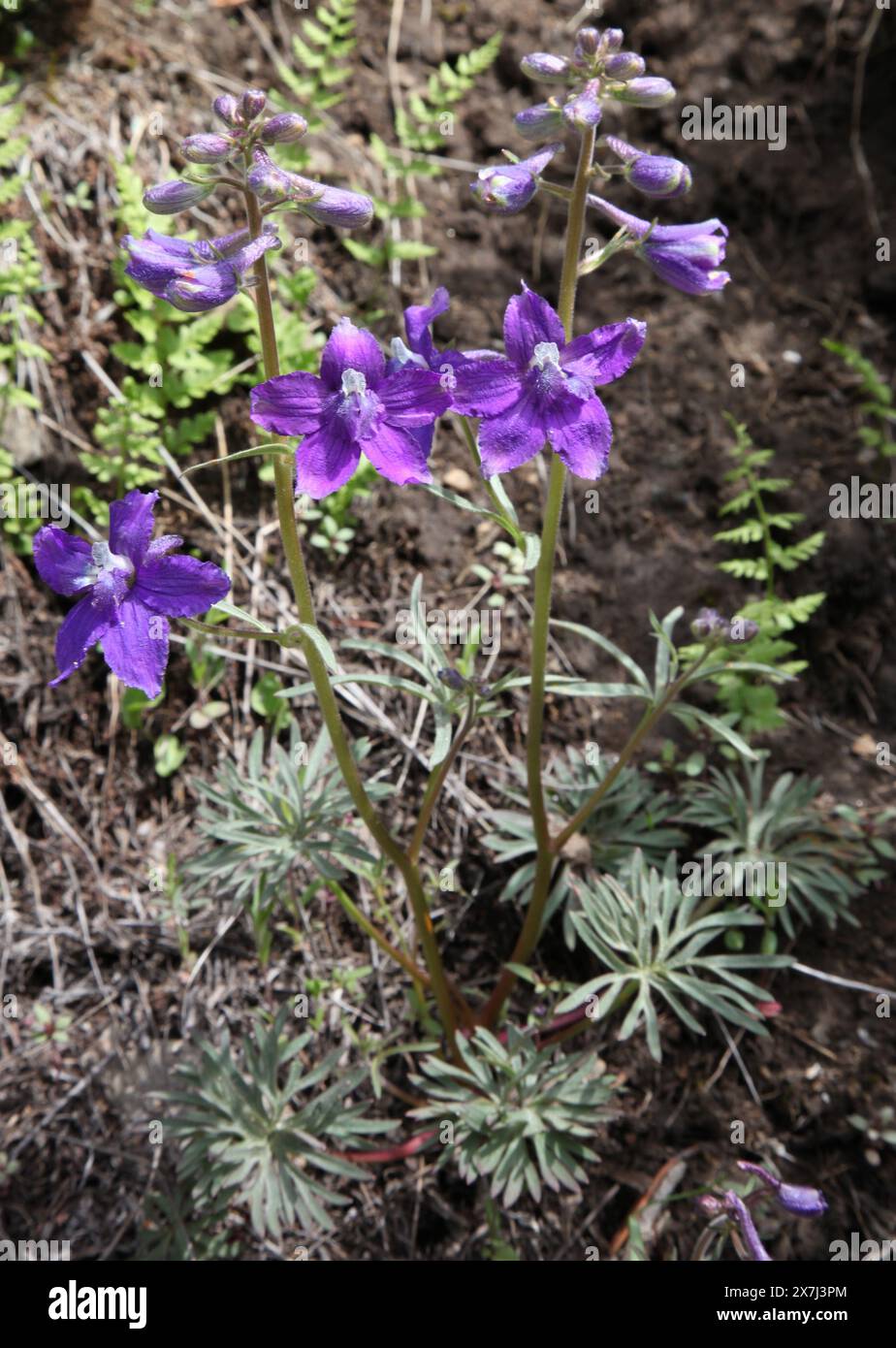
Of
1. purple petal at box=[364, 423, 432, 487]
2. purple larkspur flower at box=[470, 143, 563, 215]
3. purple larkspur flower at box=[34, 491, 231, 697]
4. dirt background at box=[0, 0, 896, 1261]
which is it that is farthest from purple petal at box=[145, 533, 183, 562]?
dirt background at box=[0, 0, 896, 1261]

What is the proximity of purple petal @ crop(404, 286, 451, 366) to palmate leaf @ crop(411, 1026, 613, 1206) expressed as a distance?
6.32ft

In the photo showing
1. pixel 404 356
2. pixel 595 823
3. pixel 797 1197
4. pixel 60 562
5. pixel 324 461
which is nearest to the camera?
pixel 324 461

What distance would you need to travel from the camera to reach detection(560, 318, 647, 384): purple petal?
2.35 metres

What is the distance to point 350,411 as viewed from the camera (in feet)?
7.57

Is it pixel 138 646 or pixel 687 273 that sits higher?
pixel 687 273

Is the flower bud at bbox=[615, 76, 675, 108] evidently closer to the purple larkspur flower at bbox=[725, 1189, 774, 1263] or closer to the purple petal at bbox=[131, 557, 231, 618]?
the purple petal at bbox=[131, 557, 231, 618]

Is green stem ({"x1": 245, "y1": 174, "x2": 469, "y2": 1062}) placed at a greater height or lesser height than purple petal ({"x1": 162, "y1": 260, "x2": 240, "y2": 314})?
lesser

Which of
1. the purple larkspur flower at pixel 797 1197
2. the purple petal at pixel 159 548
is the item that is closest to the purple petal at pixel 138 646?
the purple petal at pixel 159 548

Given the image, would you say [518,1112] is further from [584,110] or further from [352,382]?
[584,110]

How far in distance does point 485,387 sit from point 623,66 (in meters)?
0.78

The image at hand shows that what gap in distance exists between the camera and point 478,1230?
3471 millimetres

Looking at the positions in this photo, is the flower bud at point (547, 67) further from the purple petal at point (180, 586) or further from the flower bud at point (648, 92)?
the purple petal at point (180, 586)

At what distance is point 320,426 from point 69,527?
7.36 ft

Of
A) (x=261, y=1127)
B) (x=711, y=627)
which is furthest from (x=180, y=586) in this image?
(x=261, y=1127)
